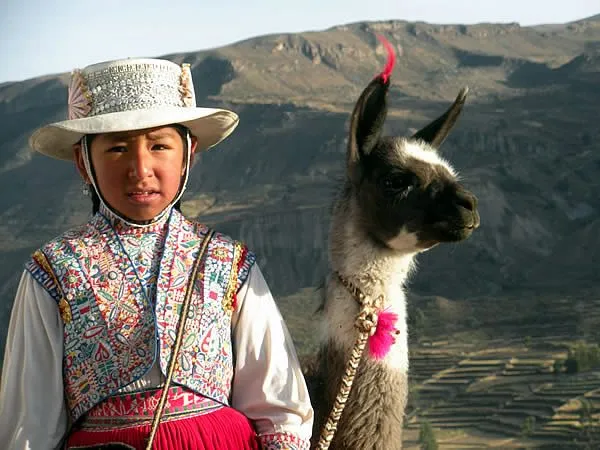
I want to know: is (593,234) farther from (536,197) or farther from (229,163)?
(229,163)

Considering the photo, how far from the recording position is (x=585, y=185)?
58875mm

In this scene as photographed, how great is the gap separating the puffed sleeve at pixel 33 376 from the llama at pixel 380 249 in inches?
48.7

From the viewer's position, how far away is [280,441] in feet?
9.41

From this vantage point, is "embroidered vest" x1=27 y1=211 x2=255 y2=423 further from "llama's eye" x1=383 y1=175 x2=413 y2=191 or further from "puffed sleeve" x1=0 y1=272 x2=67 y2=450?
"llama's eye" x1=383 y1=175 x2=413 y2=191

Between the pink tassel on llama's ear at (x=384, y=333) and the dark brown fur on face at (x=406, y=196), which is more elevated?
the dark brown fur on face at (x=406, y=196)

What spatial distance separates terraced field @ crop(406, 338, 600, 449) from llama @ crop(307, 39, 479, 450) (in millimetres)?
22453

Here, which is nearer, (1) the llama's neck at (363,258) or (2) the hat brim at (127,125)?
(2) the hat brim at (127,125)

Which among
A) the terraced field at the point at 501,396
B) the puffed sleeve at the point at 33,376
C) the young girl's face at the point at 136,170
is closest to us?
the puffed sleeve at the point at 33,376

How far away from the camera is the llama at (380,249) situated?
3688 millimetres

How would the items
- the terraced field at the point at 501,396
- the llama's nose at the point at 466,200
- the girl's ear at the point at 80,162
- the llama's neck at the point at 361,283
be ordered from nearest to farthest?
1. the girl's ear at the point at 80,162
2. the llama's nose at the point at 466,200
3. the llama's neck at the point at 361,283
4. the terraced field at the point at 501,396

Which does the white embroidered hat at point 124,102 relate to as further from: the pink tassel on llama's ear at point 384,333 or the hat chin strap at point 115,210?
the pink tassel on llama's ear at point 384,333

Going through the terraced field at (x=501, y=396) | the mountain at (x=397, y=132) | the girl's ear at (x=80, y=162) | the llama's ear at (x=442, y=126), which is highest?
the girl's ear at (x=80, y=162)

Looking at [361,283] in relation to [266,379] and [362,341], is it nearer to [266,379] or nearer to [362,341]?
[362,341]

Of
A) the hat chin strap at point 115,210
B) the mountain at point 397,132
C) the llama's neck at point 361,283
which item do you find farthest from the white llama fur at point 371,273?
the mountain at point 397,132
